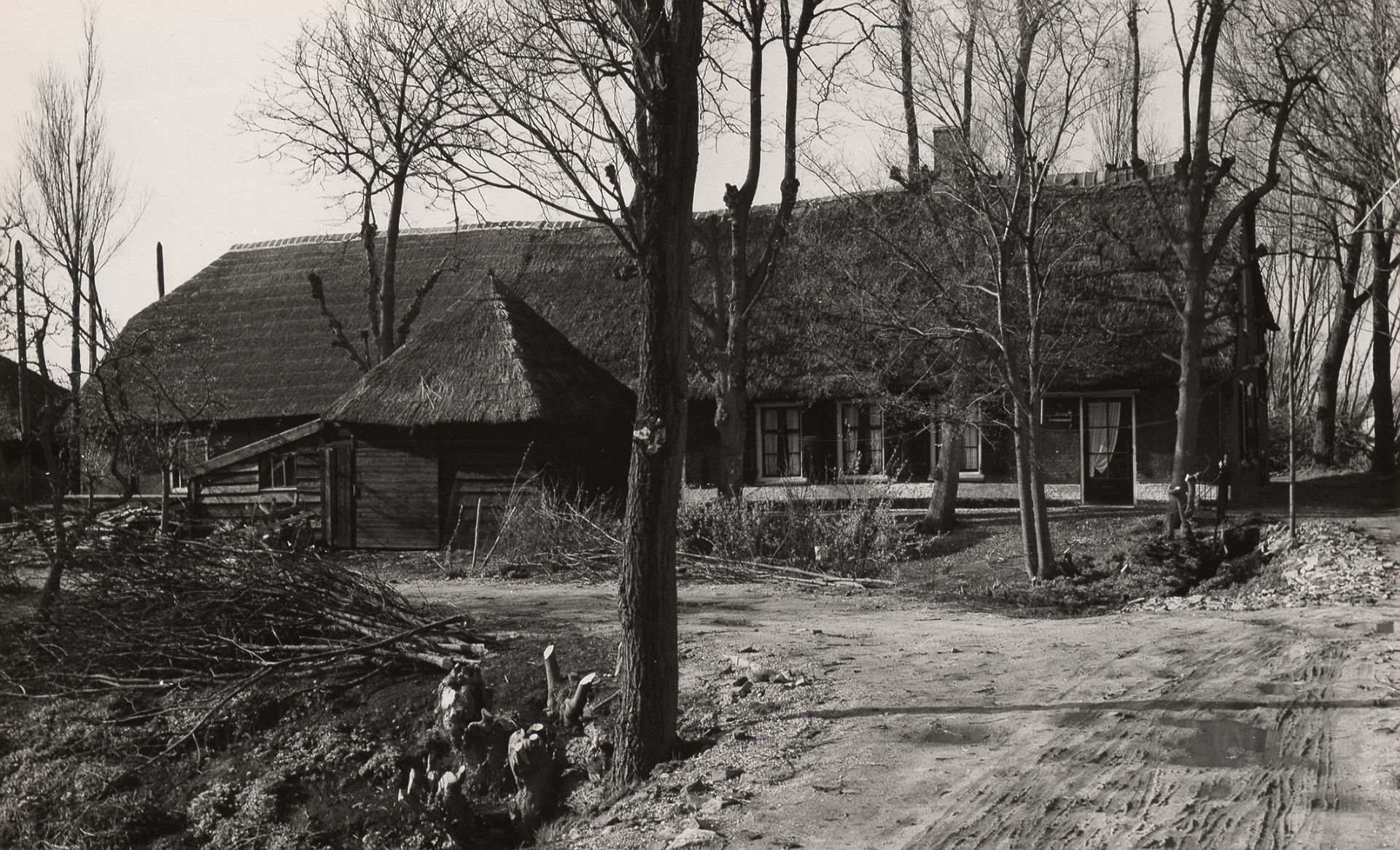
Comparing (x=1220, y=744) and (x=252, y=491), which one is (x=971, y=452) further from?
(x=1220, y=744)

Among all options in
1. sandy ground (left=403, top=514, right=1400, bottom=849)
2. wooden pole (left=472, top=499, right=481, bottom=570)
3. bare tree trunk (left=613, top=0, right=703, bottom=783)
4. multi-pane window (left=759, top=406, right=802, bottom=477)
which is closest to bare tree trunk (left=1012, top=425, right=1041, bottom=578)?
sandy ground (left=403, top=514, right=1400, bottom=849)

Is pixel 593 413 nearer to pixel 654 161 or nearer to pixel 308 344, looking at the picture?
pixel 308 344

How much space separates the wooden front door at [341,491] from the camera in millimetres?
19375

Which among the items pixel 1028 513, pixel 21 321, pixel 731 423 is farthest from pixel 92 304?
pixel 1028 513

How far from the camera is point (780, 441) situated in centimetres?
2289

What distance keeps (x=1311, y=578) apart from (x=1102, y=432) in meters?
9.62

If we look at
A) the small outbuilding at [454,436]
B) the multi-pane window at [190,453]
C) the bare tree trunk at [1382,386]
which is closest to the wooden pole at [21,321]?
the small outbuilding at [454,436]

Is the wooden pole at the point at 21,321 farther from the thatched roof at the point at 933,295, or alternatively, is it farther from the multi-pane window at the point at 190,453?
the thatched roof at the point at 933,295

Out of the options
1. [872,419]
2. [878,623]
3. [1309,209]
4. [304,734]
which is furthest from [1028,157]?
[1309,209]

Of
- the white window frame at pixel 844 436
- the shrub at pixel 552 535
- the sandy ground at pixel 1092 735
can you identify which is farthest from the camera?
the white window frame at pixel 844 436

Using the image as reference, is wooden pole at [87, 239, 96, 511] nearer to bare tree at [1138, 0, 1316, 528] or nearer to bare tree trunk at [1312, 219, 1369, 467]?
bare tree at [1138, 0, 1316, 528]

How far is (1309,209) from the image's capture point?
96.0ft

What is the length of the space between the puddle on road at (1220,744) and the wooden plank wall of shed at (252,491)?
623 inches

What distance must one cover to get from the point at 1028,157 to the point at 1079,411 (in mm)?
9452
